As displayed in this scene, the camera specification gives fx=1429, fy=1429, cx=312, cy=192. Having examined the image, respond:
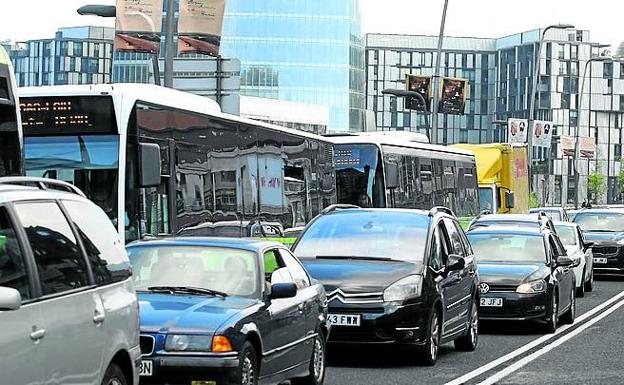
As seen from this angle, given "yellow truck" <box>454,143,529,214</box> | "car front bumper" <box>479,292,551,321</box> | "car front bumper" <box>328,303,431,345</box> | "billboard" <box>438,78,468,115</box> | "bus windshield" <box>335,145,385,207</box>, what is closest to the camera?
"car front bumper" <box>328,303,431,345</box>

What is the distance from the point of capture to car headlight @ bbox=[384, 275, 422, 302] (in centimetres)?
1424

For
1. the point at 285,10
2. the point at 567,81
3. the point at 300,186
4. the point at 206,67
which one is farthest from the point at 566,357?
the point at 567,81

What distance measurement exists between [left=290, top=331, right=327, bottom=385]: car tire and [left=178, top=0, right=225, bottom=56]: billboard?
43.4 ft

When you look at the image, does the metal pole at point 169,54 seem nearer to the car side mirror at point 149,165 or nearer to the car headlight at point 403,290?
the car side mirror at point 149,165

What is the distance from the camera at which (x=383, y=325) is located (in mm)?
14125

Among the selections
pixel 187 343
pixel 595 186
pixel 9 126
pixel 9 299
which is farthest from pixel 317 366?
pixel 595 186

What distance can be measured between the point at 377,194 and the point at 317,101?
95.1 meters

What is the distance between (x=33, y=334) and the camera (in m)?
6.71

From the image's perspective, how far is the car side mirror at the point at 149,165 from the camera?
49.6ft

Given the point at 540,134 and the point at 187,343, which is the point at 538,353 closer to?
the point at 187,343

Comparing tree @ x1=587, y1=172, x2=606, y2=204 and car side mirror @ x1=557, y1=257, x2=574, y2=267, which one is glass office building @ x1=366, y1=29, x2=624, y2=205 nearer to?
tree @ x1=587, y1=172, x2=606, y2=204

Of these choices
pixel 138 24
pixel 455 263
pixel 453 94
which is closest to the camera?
pixel 455 263

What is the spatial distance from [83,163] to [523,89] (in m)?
142

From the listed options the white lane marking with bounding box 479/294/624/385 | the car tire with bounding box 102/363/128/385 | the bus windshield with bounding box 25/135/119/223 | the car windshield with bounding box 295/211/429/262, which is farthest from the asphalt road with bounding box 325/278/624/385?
the car tire with bounding box 102/363/128/385
